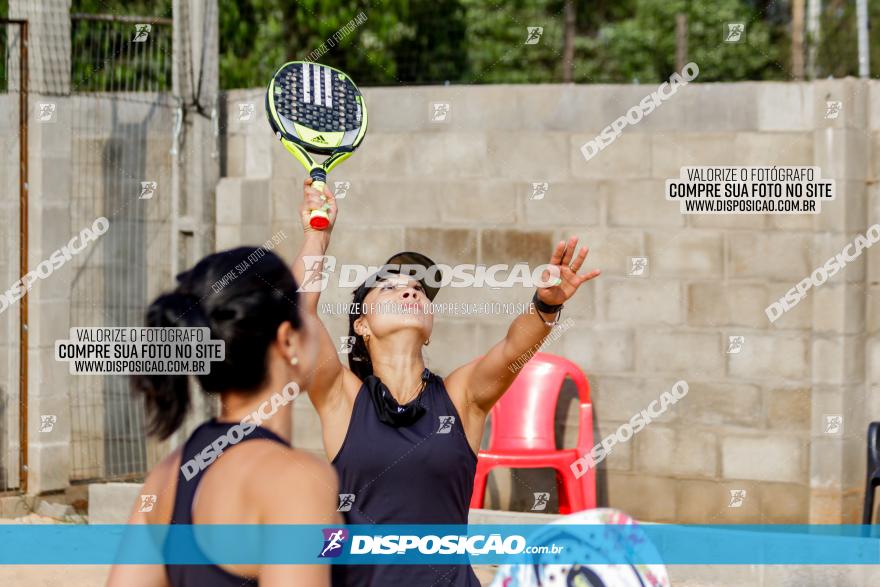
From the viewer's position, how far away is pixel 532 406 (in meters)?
6.27

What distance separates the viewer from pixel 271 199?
22.7ft

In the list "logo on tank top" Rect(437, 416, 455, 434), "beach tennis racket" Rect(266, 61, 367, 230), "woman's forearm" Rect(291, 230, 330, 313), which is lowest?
"logo on tank top" Rect(437, 416, 455, 434)

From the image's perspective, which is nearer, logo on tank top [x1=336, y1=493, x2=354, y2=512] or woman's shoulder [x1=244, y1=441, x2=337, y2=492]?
woman's shoulder [x1=244, y1=441, x2=337, y2=492]

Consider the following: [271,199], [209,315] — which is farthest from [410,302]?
[271,199]

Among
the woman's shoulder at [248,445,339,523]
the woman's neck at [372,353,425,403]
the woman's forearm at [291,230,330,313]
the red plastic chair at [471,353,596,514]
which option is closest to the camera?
the woman's shoulder at [248,445,339,523]

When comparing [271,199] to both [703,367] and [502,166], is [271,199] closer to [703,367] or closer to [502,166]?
[502,166]

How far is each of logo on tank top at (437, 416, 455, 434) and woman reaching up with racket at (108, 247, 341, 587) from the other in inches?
42.5

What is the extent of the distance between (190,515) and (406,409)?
4.58 ft

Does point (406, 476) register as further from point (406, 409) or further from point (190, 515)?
point (190, 515)

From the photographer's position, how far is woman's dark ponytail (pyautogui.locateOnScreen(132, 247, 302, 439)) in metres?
2.12

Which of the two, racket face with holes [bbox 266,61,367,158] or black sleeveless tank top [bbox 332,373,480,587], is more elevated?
racket face with holes [bbox 266,61,367,158]

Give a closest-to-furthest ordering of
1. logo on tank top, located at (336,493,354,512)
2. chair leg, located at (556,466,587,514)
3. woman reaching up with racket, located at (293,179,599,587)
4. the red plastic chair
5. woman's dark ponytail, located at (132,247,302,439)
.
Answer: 1. woman's dark ponytail, located at (132,247,302,439)
2. logo on tank top, located at (336,493,354,512)
3. woman reaching up with racket, located at (293,179,599,587)
4. chair leg, located at (556,466,587,514)
5. the red plastic chair

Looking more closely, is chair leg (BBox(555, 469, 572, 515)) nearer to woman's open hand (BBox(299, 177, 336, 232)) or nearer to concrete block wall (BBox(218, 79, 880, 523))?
concrete block wall (BBox(218, 79, 880, 523))

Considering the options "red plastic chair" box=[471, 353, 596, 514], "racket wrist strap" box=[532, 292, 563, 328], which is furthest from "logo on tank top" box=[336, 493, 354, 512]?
"red plastic chair" box=[471, 353, 596, 514]
